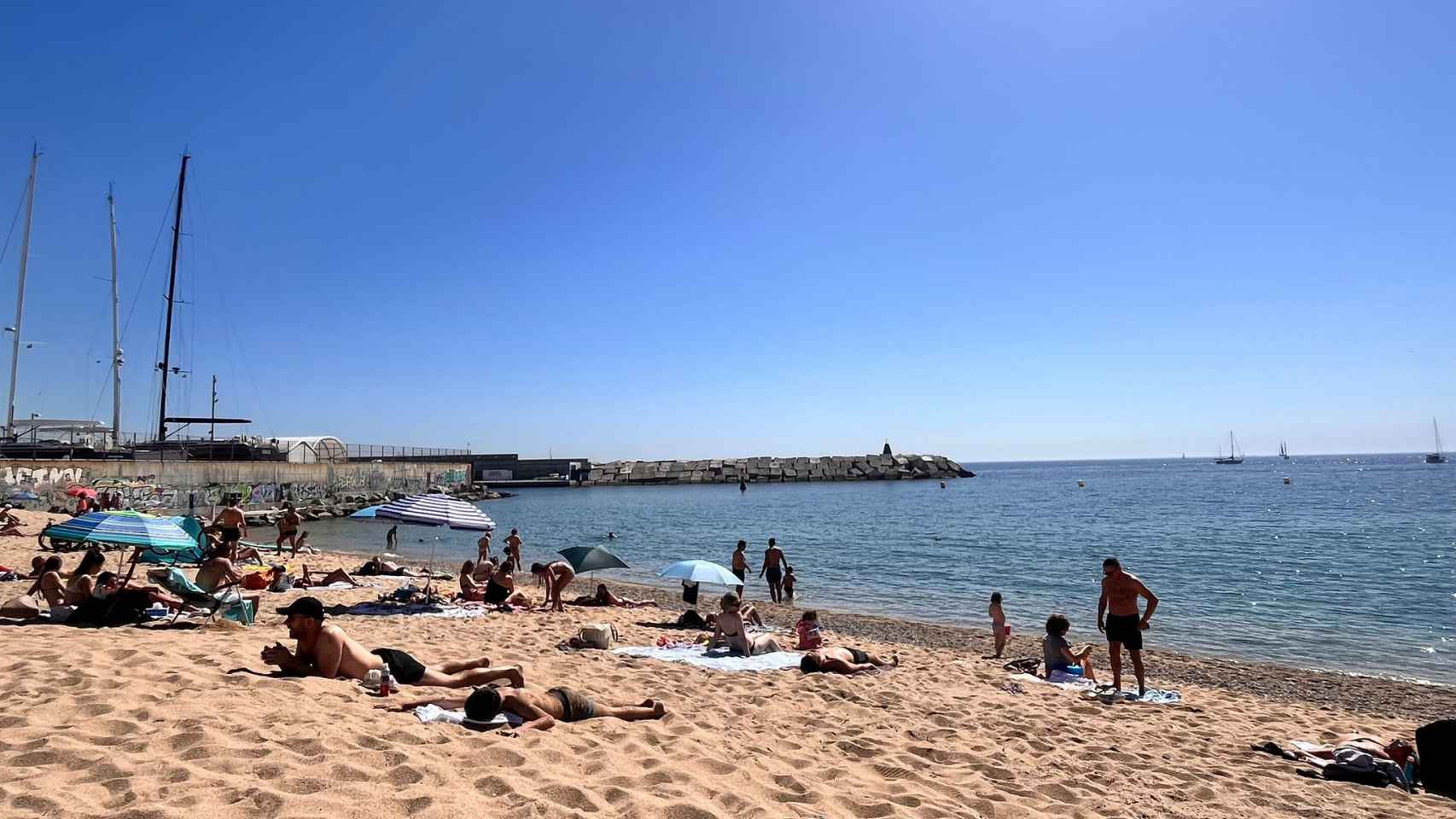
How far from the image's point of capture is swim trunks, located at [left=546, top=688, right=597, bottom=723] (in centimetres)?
580

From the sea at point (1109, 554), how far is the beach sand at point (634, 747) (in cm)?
607

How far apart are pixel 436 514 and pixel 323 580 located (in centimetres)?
472

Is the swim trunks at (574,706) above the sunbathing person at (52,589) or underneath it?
underneath

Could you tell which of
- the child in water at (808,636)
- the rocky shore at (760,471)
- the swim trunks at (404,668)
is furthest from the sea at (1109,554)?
the rocky shore at (760,471)

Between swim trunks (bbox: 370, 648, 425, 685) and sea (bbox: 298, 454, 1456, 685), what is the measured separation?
11.8 meters

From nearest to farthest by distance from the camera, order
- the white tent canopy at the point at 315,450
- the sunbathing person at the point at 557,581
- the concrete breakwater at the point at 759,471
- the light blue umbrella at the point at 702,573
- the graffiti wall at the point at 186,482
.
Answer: the light blue umbrella at the point at 702,573
the sunbathing person at the point at 557,581
the graffiti wall at the point at 186,482
the white tent canopy at the point at 315,450
the concrete breakwater at the point at 759,471

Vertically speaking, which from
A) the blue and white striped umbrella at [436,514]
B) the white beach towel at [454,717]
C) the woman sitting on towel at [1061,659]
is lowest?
the woman sitting on towel at [1061,659]

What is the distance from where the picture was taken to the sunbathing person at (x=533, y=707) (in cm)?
543

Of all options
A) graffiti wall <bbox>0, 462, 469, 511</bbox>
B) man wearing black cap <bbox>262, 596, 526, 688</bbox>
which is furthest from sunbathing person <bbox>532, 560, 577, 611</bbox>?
graffiti wall <bbox>0, 462, 469, 511</bbox>

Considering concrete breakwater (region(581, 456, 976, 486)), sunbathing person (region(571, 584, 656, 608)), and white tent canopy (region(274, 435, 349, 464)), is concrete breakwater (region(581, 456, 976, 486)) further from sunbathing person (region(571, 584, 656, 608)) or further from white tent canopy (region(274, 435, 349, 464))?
sunbathing person (region(571, 584, 656, 608))

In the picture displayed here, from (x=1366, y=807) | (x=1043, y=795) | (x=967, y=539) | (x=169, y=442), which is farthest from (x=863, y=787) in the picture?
(x=169, y=442)

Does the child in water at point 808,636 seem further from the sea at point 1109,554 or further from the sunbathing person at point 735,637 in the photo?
the sea at point 1109,554

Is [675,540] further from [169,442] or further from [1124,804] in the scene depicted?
[1124,804]

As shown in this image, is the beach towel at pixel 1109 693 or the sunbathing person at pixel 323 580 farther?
the sunbathing person at pixel 323 580
